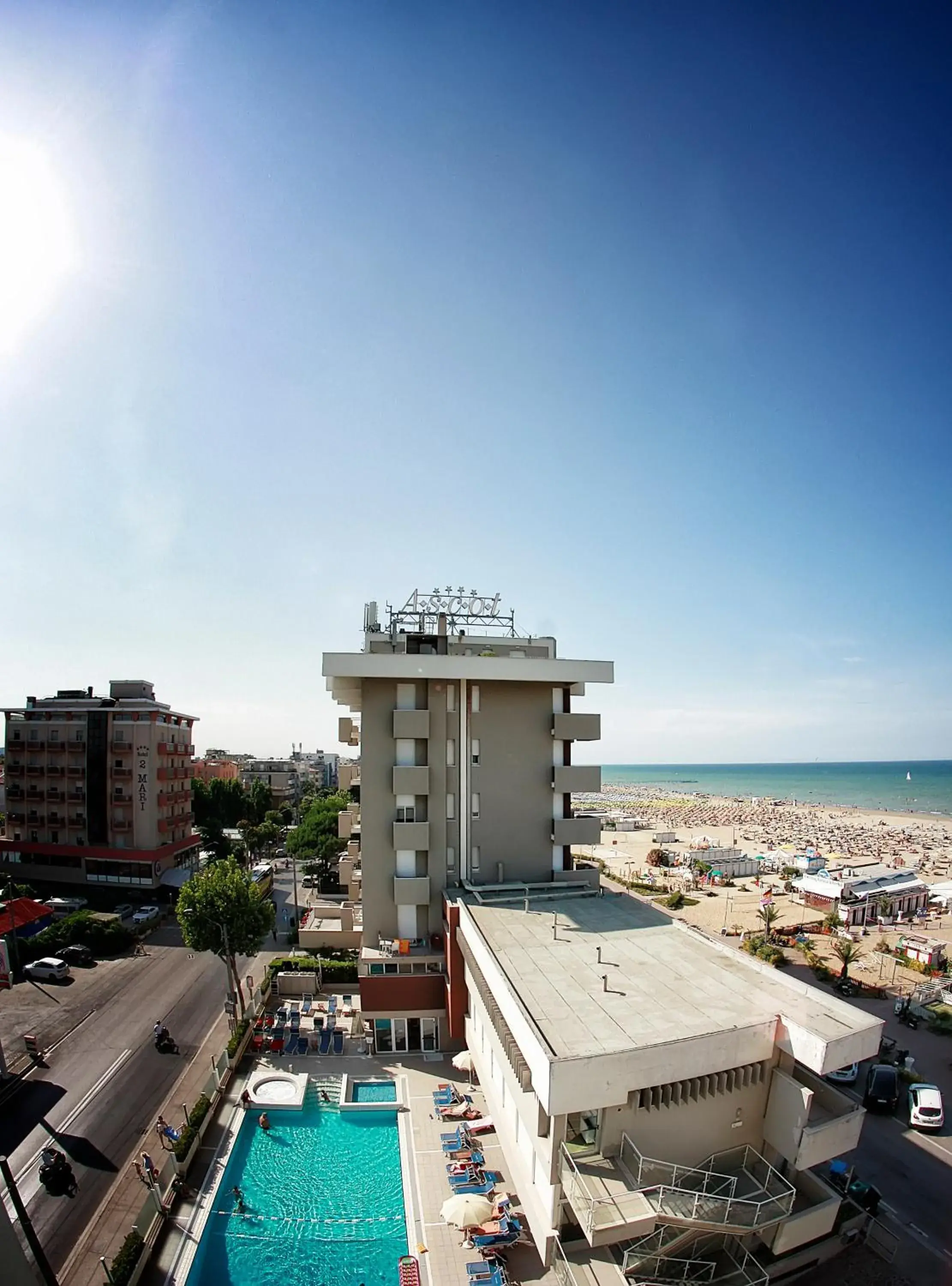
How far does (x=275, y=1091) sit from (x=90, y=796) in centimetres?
3648

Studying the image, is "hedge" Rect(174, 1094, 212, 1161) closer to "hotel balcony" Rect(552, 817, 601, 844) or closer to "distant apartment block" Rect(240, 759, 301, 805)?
"hotel balcony" Rect(552, 817, 601, 844)

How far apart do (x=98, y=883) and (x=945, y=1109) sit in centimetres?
5555

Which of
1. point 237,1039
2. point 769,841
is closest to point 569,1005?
point 237,1039

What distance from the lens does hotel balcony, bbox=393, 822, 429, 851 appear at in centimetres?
2745

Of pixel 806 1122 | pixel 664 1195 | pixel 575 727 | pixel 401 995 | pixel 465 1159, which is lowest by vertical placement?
pixel 465 1159

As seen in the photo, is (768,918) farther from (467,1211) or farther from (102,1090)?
Answer: (102,1090)

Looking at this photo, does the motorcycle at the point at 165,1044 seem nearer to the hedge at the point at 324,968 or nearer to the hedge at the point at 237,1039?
the hedge at the point at 237,1039

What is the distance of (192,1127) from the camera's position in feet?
69.8

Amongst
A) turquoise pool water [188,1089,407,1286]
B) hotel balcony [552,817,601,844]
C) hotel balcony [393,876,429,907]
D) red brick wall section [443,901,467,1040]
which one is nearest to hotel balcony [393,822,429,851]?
hotel balcony [393,876,429,907]

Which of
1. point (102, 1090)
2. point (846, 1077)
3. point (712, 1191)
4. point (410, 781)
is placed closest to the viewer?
point (712, 1191)

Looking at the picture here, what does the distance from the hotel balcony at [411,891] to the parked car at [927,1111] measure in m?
19.9

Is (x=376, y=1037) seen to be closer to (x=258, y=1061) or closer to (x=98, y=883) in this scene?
(x=258, y=1061)

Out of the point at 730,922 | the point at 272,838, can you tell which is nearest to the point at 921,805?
the point at 730,922

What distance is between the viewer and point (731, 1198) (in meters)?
14.1
